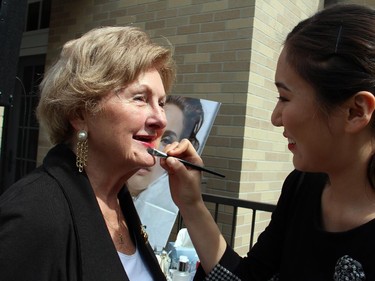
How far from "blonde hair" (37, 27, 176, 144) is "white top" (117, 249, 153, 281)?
20.7 inches

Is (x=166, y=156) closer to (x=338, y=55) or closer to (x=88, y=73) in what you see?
(x=88, y=73)

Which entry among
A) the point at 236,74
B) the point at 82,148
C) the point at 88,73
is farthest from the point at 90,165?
the point at 236,74

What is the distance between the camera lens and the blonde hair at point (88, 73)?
4.79ft

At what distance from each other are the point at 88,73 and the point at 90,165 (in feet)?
1.15

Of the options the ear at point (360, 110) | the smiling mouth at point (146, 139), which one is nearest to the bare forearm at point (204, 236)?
the smiling mouth at point (146, 139)

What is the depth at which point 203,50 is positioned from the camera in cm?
410

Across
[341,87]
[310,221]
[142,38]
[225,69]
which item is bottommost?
[310,221]

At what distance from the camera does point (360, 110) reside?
1.16m

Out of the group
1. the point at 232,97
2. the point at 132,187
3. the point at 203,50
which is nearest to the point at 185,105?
the point at 132,187

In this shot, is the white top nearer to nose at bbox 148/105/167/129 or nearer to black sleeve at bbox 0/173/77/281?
black sleeve at bbox 0/173/77/281

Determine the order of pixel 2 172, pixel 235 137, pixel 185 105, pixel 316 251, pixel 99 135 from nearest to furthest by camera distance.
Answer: pixel 316 251 < pixel 99 135 < pixel 185 105 < pixel 235 137 < pixel 2 172

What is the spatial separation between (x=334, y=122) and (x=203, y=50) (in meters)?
3.05

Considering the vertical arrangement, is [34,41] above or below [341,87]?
above

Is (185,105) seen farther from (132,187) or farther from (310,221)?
(310,221)
